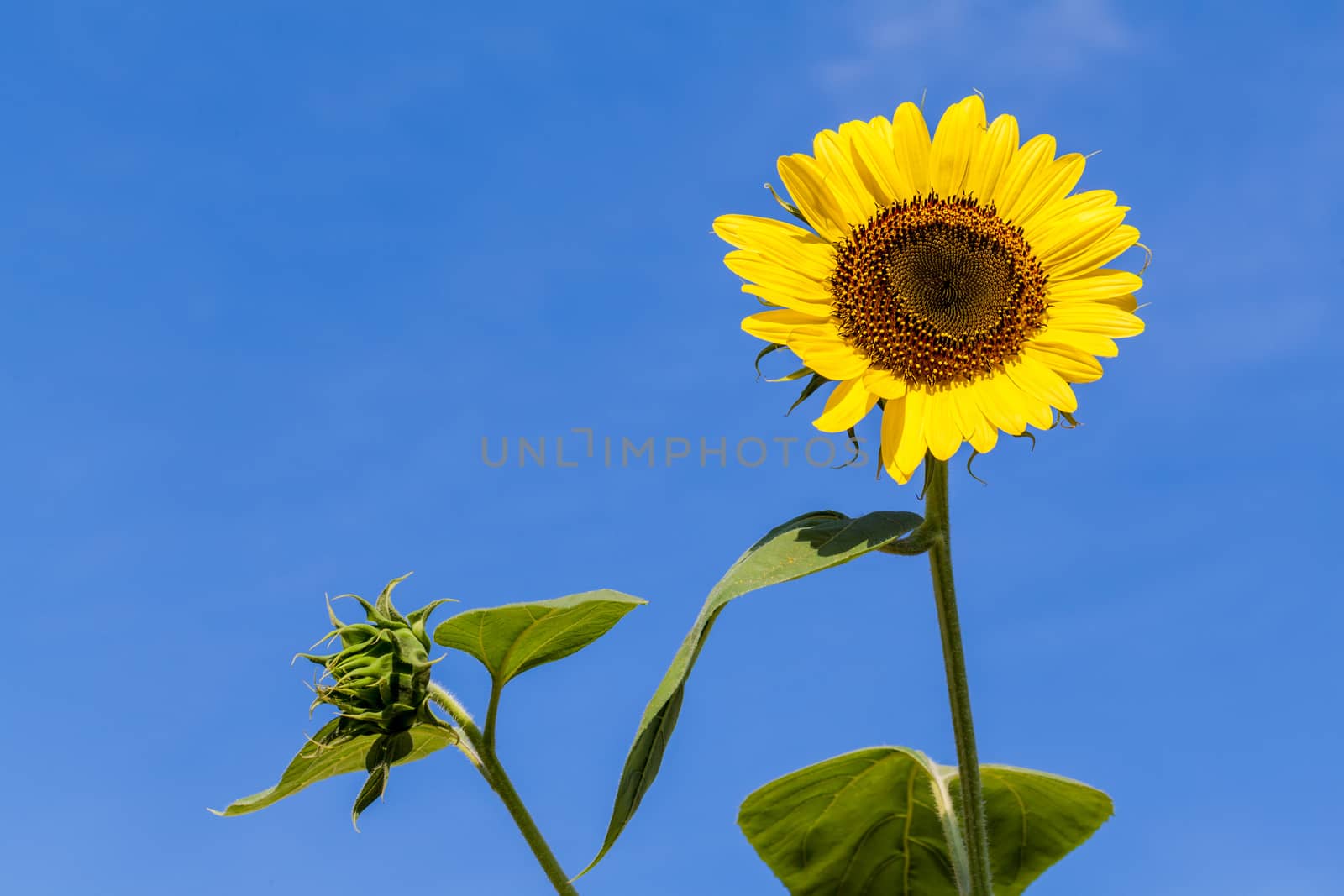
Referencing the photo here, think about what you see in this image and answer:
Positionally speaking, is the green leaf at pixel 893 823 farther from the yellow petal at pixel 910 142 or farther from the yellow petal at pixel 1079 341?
the yellow petal at pixel 910 142

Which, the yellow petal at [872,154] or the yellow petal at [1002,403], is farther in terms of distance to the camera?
the yellow petal at [872,154]

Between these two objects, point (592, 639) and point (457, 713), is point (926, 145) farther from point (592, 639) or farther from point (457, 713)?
point (457, 713)

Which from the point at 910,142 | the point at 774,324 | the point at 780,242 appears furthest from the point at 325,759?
the point at 910,142

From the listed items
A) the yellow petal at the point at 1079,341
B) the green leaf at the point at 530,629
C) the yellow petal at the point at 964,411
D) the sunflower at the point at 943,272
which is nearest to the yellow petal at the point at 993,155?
the sunflower at the point at 943,272

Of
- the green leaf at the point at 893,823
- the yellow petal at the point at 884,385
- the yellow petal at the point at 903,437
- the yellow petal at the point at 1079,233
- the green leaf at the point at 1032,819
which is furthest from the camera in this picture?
the green leaf at the point at 1032,819

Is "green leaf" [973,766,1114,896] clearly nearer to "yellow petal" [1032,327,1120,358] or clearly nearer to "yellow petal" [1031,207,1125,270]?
"yellow petal" [1032,327,1120,358]

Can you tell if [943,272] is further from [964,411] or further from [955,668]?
[955,668]

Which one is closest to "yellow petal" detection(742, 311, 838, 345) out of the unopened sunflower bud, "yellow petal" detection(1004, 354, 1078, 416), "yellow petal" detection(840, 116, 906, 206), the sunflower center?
the sunflower center
